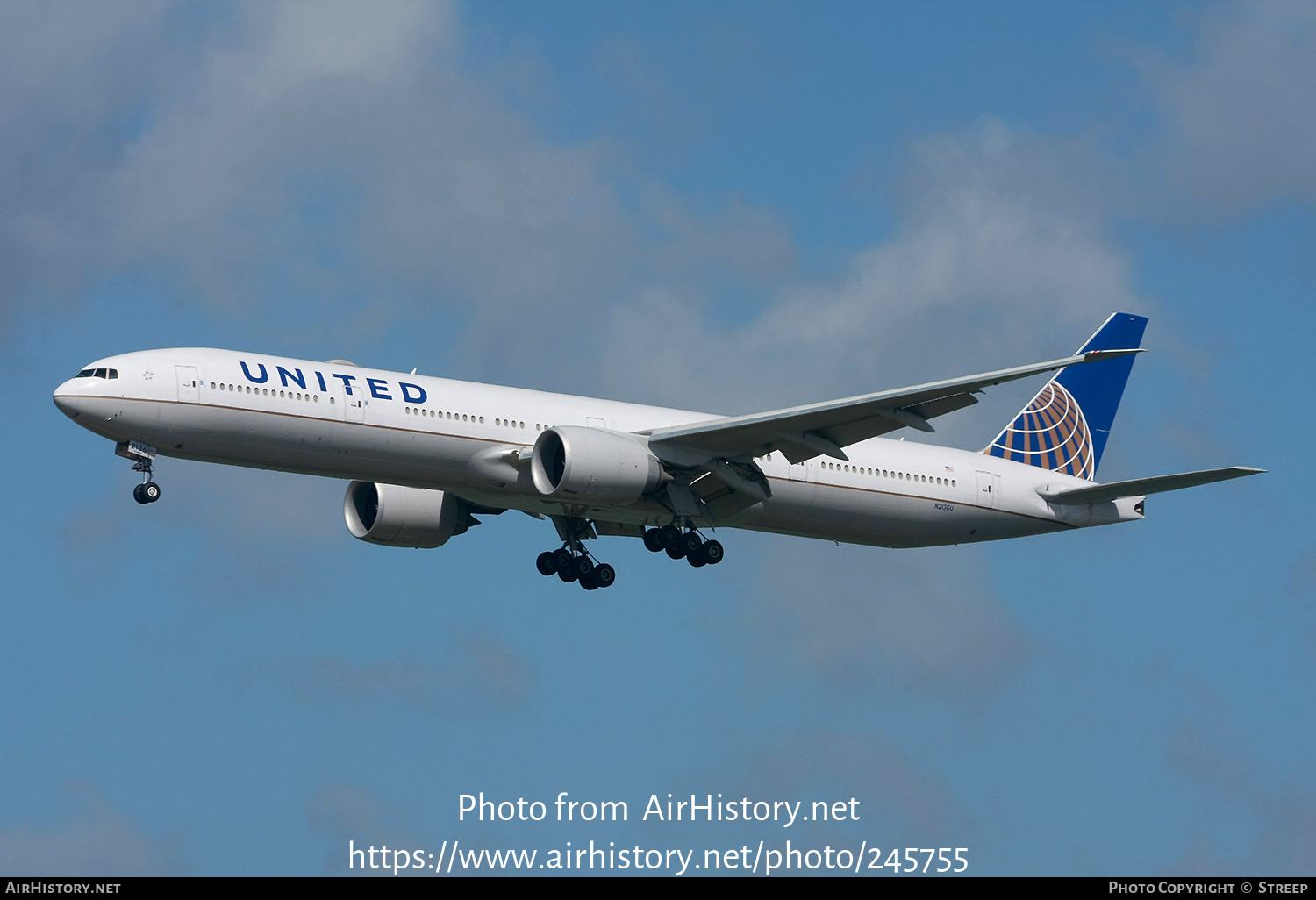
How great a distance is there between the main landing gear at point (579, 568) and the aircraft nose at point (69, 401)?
14.6m

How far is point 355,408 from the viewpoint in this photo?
3997cm

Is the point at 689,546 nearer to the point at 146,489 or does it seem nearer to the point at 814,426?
the point at 814,426

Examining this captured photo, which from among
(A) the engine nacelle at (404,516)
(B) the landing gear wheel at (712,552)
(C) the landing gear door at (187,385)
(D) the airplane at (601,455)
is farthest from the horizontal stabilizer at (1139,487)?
(C) the landing gear door at (187,385)

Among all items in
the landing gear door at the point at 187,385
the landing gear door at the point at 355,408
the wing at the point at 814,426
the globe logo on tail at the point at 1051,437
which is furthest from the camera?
the globe logo on tail at the point at 1051,437

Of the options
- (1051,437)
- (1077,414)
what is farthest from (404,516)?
(1077,414)

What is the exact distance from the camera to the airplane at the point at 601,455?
128ft

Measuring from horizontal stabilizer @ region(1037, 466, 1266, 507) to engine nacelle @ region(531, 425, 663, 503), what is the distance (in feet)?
43.1

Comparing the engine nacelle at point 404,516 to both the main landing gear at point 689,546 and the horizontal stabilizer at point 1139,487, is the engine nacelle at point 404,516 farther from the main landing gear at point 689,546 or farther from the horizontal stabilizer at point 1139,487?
the horizontal stabilizer at point 1139,487

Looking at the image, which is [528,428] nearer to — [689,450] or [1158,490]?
[689,450]

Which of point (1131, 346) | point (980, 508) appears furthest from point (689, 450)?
point (1131, 346)

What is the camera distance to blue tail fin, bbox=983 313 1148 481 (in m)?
51.8

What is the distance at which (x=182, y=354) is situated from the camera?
39.3m

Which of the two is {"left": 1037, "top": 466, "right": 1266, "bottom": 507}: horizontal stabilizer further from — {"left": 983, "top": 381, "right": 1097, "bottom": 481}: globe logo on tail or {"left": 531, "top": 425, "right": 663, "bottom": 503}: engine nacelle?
{"left": 531, "top": 425, "right": 663, "bottom": 503}: engine nacelle

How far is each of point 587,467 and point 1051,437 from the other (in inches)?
675
